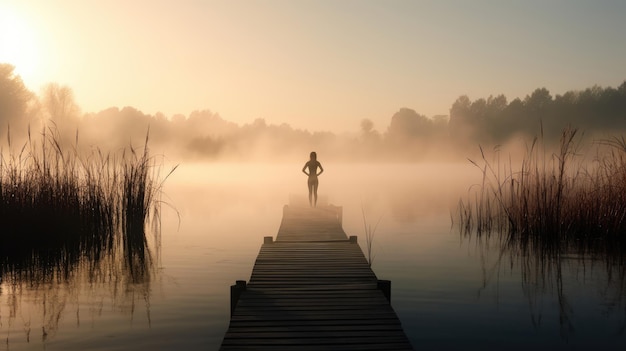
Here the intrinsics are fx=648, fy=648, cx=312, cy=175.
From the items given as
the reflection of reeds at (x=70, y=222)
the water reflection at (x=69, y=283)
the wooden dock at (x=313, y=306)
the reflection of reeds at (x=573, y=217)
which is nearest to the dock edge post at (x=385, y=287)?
the wooden dock at (x=313, y=306)

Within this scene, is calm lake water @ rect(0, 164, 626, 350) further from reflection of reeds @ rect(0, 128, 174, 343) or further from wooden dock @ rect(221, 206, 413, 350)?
wooden dock @ rect(221, 206, 413, 350)

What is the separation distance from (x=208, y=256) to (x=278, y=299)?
769cm

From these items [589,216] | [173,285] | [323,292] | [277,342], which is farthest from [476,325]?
[589,216]

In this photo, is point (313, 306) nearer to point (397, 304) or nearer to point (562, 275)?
point (397, 304)

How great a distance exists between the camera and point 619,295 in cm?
1071

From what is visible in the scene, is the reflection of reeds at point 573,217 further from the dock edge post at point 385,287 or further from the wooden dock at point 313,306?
the dock edge post at point 385,287

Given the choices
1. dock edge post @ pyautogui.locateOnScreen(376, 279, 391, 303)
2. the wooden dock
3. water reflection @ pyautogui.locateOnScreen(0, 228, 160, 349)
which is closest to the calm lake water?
water reflection @ pyautogui.locateOnScreen(0, 228, 160, 349)

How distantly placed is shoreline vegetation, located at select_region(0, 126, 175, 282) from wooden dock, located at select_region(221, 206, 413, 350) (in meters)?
3.60

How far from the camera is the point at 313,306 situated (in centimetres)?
782

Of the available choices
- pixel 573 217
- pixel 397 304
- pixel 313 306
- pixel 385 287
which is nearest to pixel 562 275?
pixel 573 217

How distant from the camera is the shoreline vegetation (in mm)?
13203

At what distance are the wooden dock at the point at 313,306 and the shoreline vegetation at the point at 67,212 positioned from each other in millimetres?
3597

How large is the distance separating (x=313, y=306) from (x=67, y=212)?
9.01m

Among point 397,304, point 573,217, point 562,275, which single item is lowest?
point 397,304
